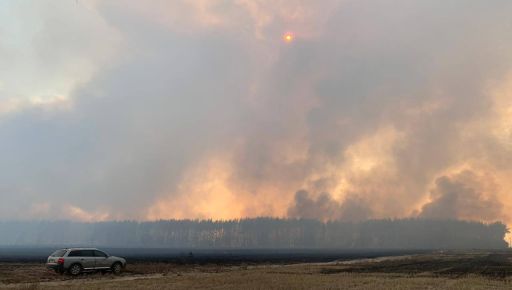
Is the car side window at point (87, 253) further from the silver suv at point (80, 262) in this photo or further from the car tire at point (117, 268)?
the car tire at point (117, 268)

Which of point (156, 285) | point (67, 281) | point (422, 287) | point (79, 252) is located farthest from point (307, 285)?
point (79, 252)

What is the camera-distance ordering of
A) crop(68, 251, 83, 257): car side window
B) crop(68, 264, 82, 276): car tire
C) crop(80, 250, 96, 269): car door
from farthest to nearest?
crop(80, 250, 96, 269): car door, crop(68, 251, 83, 257): car side window, crop(68, 264, 82, 276): car tire

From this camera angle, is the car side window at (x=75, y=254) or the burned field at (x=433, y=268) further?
the burned field at (x=433, y=268)

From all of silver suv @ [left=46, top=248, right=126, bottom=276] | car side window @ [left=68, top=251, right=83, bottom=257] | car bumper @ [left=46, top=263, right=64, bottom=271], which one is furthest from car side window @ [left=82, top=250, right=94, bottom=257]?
car bumper @ [left=46, top=263, right=64, bottom=271]

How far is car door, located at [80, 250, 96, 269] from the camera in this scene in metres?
37.7

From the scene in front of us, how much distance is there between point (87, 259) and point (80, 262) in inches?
25.9

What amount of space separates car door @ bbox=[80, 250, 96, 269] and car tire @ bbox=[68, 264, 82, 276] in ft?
1.46

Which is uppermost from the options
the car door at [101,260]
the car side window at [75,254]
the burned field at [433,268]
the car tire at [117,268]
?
the car side window at [75,254]

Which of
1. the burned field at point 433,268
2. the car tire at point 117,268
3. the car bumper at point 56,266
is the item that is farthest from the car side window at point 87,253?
the burned field at point 433,268

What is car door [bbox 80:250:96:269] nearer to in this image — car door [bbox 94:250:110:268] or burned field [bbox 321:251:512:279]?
car door [bbox 94:250:110:268]

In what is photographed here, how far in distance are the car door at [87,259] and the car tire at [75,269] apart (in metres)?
0.44

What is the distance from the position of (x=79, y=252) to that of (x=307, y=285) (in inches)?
774

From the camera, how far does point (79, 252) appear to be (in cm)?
3828

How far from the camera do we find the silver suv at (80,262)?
3647cm
